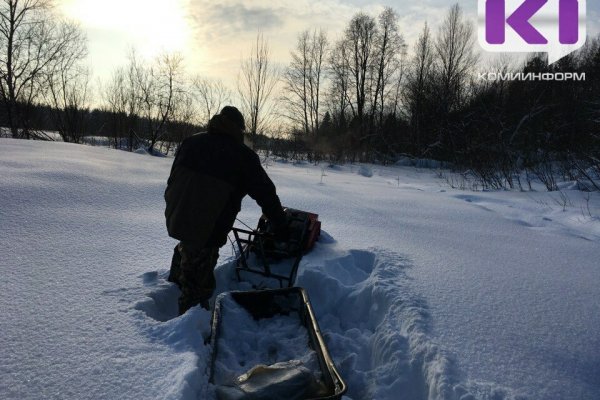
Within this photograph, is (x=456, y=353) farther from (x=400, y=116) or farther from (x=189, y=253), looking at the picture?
(x=400, y=116)

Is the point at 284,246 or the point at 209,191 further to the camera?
the point at 284,246

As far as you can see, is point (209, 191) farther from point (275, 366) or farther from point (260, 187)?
point (275, 366)

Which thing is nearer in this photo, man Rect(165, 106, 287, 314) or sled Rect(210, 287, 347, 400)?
sled Rect(210, 287, 347, 400)

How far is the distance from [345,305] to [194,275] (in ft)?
3.74

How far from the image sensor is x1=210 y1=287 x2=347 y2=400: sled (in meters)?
1.70

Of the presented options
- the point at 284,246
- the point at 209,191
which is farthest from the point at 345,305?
the point at 209,191

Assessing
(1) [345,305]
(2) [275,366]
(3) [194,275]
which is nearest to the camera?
(2) [275,366]

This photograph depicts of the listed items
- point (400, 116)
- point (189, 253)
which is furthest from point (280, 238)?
point (400, 116)

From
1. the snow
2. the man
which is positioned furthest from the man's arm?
the snow

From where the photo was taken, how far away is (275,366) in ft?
6.24

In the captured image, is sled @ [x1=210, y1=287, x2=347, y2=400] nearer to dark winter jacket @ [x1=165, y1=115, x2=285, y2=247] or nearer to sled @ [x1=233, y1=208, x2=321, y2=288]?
dark winter jacket @ [x1=165, y1=115, x2=285, y2=247]

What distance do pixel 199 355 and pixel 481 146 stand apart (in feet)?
47.0

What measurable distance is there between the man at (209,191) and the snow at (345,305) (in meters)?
0.31

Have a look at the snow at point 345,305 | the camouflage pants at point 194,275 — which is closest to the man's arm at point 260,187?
the camouflage pants at point 194,275
